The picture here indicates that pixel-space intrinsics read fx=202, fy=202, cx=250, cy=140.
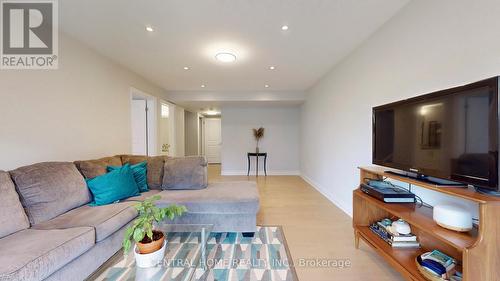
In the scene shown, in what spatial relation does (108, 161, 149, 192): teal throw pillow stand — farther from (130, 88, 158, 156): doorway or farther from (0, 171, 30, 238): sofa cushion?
(130, 88, 158, 156): doorway

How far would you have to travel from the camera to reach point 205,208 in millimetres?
2191

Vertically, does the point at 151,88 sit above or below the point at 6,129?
above

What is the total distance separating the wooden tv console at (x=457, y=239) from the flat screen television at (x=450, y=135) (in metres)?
0.12

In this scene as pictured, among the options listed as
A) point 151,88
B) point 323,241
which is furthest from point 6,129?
point 323,241

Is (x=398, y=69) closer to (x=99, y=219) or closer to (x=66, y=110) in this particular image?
(x=99, y=219)

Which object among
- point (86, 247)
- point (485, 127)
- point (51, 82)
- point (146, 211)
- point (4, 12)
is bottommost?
point (86, 247)

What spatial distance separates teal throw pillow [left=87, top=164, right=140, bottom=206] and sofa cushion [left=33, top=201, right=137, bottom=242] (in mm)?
127

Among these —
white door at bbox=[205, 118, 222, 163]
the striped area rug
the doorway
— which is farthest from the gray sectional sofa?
white door at bbox=[205, 118, 222, 163]

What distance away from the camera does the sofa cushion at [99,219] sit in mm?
1610

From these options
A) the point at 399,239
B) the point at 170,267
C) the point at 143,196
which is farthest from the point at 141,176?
the point at 399,239

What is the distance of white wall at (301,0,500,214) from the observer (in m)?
1.33

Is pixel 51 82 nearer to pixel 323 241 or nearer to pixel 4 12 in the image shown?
pixel 4 12

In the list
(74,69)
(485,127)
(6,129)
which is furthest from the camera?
(74,69)

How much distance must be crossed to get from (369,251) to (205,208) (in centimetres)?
173
